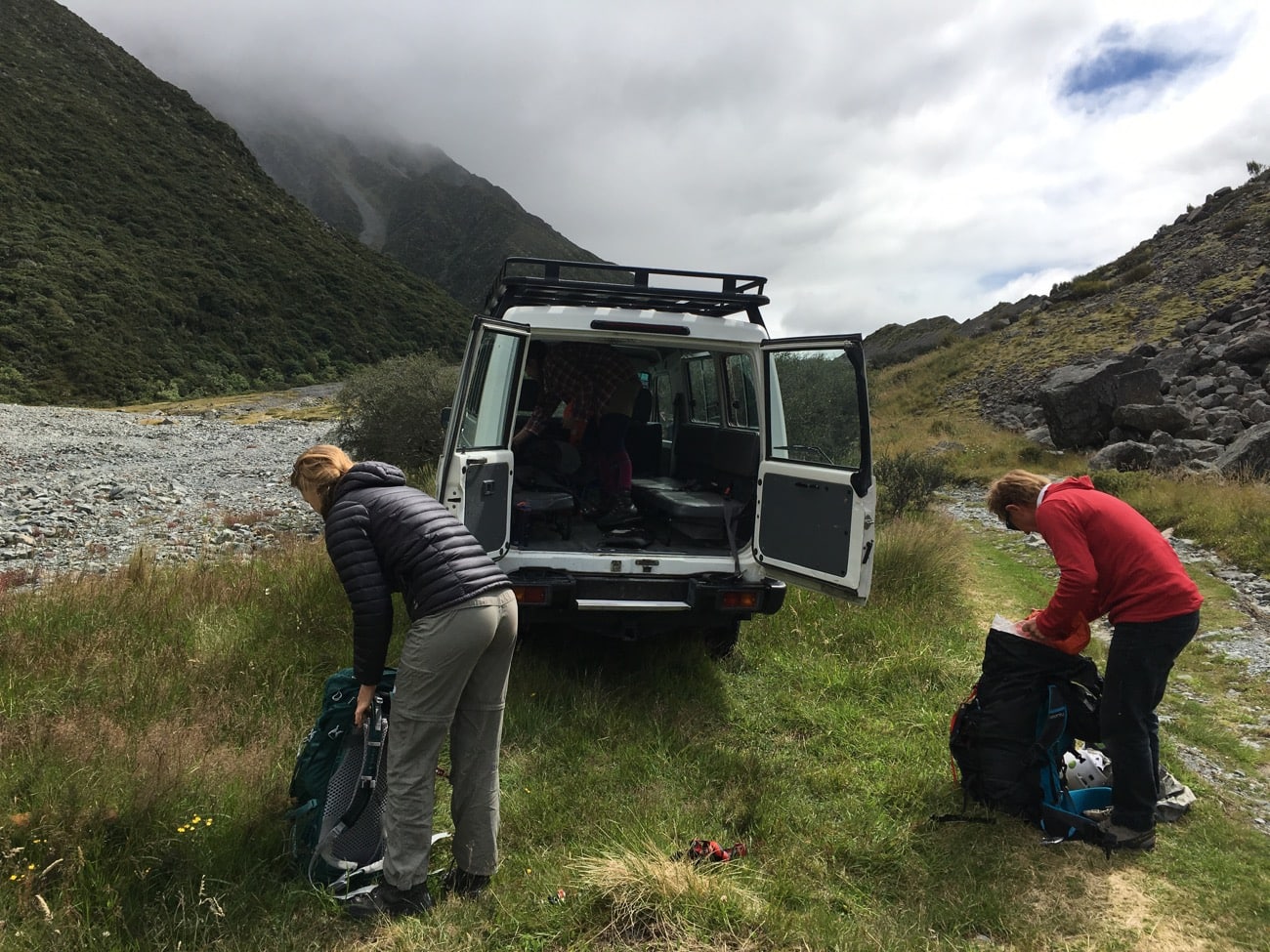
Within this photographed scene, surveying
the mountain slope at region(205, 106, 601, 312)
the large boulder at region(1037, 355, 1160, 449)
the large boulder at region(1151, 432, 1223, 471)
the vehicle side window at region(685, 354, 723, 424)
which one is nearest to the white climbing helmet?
the vehicle side window at region(685, 354, 723, 424)

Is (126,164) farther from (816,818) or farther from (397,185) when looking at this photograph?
(397,185)

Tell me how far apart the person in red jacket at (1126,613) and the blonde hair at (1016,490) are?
0.68ft

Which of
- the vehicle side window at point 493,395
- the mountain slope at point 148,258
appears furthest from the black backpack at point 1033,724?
the mountain slope at point 148,258

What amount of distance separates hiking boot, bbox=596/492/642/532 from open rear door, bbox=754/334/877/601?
3.73ft

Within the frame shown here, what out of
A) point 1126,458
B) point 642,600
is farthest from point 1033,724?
point 1126,458

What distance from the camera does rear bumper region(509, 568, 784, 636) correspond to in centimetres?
440

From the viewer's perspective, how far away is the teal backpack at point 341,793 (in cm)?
286

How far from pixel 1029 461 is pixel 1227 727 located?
1282 cm

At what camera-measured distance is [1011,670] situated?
3.58 m

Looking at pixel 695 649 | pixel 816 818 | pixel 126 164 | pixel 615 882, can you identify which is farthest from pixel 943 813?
pixel 126 164

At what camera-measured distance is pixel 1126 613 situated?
10.9ft

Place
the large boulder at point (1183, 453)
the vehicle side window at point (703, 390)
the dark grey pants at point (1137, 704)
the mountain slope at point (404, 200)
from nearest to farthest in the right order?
the dark grey pants at point (1137, 704)
the vehicle side window at point (703, 390)
the large boulder at point (1183, 453)
the mountain slope at point (404, 200)

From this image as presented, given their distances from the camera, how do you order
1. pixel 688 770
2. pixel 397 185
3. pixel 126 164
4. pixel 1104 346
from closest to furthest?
pixel 688 770, pixel 1104 346, pixel 126 164, pixel 397 185

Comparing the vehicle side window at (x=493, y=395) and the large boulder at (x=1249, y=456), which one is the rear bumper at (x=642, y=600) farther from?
the large boulder at (x=1249, y=456)
